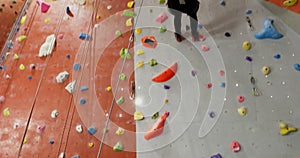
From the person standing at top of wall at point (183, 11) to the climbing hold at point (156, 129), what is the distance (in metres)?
0.49

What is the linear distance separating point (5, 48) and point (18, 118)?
0.63m

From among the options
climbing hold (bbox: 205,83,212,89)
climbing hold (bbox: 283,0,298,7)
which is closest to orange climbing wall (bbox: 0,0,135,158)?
climbing hold (bbox: 205,83,212,89)

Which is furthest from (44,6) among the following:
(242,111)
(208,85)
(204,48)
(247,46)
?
(242,111)

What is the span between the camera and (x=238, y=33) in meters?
1.71

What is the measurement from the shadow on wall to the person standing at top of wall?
1.33m

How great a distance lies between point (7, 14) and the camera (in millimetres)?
2348

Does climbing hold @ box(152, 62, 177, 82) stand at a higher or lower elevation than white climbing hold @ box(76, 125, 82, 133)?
higher

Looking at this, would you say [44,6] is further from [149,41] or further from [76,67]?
[149,41]

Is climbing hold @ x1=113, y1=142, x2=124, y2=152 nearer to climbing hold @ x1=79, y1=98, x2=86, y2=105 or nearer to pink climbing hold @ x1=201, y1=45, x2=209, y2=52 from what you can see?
climbing hold @ x1=79, y1=98, x2=86, y2=105

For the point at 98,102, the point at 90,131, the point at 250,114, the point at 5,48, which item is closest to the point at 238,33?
the point at 250,114

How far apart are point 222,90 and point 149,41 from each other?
529 mm

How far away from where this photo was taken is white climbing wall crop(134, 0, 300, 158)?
1.46m

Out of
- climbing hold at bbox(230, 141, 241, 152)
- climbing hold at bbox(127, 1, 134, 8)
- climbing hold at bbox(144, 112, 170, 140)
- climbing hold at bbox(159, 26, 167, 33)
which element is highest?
climbing hold at bbox(127, 1, 134, 8)

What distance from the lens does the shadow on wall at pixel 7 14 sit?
7.59ft
